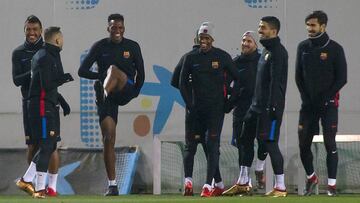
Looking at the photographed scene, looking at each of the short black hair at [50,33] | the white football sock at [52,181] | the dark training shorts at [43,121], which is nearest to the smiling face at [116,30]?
the short black hair at [50,33]

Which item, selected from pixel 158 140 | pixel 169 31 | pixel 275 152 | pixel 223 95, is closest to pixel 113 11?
pixel 169 31

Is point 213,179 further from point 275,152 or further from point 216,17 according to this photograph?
point 216,17

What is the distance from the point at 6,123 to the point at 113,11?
6.48ft

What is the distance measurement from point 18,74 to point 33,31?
0.53 meters

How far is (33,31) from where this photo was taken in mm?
14320

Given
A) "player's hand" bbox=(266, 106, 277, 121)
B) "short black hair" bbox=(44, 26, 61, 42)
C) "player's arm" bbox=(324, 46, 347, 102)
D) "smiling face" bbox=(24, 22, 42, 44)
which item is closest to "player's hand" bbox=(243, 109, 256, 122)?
"player's hand" bbox=(266, 106, 277, 121)

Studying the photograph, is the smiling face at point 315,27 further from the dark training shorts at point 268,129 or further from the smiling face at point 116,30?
the smiling face at point 116,30

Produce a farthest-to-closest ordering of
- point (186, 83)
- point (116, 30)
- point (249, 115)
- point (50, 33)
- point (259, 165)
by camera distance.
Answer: point (259, 165)
point (249, 115)
point (116, 30)
point (186, 83)
point (50, 33)

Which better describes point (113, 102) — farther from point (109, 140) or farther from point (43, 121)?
point (43, 121)

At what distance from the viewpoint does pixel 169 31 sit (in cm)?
1600

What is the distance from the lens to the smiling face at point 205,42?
1369cm

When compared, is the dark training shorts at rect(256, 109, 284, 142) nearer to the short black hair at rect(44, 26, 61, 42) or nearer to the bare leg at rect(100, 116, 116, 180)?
the bare leg at rect(100, 116, 116, 180)

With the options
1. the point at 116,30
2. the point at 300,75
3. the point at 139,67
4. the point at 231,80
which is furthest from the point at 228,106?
the point at 116,30

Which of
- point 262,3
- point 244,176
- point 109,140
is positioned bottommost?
point 244,176
